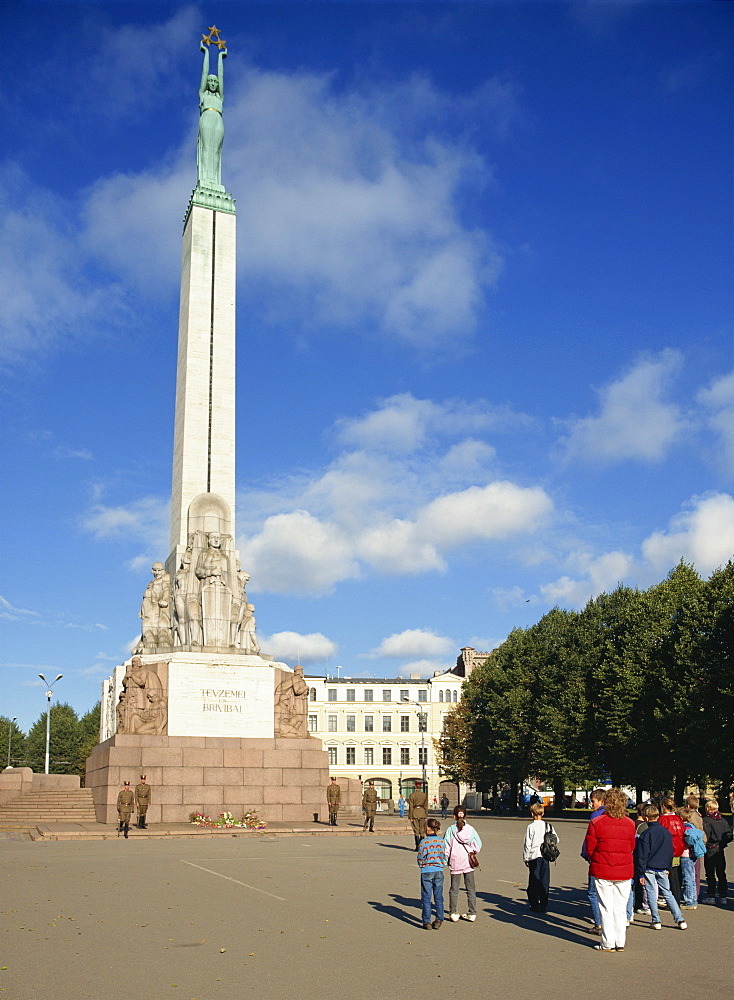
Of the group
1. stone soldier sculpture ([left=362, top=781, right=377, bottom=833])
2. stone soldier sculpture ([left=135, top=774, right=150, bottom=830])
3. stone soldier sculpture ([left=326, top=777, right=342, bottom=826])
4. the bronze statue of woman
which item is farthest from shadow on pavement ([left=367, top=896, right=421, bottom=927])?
the bronze statue of woman

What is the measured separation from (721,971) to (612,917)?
1362 mm

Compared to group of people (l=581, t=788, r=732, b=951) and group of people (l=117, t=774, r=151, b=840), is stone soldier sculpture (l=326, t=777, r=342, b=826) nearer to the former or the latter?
group of people (l=117, t=774, r=151, b=840)

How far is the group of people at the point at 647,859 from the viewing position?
11.3 meters

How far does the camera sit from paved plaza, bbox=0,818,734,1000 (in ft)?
30.8

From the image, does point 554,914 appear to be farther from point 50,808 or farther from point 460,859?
point 50,808

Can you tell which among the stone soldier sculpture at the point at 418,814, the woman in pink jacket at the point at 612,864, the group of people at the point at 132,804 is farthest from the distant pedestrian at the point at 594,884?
the group of people at the point at 132,804

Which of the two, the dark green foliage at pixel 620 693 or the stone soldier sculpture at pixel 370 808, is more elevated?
the dark green foliage at pixel 620 693

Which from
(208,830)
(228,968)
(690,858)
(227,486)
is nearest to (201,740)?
(208,830)

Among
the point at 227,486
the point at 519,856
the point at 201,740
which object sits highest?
the point at 227,486

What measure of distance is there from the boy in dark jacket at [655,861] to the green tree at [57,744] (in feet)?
291

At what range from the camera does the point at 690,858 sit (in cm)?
1485

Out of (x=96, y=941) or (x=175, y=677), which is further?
(x=175, y=677)

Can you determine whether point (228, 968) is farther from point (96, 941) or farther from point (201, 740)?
point (201, 740)

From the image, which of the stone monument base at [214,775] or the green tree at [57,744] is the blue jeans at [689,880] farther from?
the green tree at [57,744]
